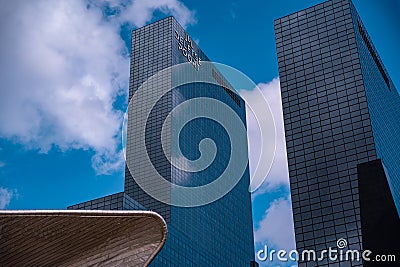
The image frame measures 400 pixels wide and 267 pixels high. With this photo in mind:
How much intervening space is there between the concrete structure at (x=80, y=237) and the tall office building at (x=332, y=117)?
7569 cm

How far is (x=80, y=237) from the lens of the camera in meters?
32.1

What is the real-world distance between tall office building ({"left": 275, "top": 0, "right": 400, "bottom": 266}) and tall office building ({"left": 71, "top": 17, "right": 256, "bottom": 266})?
2587 centimetres

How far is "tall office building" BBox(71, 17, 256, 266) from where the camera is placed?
140000mm

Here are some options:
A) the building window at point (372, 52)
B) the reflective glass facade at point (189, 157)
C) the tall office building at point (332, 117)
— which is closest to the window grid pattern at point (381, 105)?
the building window at point (372, 52)

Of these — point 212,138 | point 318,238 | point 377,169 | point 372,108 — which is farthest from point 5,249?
point 212,138

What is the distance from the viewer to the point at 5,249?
107 feet

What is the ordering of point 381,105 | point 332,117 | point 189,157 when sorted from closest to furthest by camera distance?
1. point 332,117
2. point 381,105
3. point 189,157

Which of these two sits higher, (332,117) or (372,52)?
(372,52)

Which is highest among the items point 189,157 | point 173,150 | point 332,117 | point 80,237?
point 189,157

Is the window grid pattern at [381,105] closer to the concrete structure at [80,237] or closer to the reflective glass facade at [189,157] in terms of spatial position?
the reflective glass facade at [189,157]

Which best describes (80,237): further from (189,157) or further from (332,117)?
(189,157)

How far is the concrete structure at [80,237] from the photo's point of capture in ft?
100

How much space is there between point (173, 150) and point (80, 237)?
113 metres

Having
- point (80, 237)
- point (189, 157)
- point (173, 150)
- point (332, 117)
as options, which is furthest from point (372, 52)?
point (80, 237)
